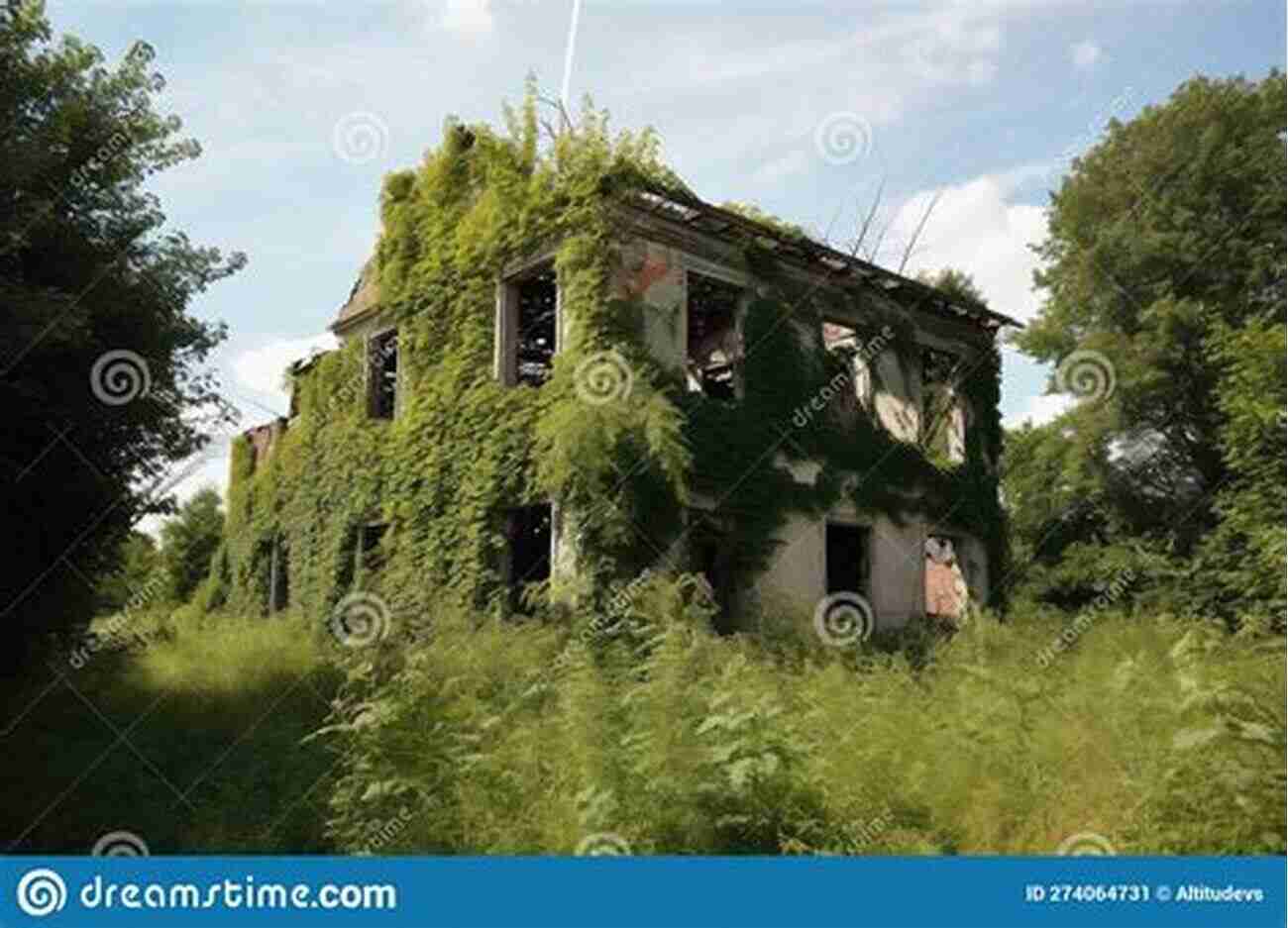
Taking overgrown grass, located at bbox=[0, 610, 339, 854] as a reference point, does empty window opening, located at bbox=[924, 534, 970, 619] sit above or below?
above

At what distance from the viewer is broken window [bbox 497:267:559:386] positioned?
52.7 feet

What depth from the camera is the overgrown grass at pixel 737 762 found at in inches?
242

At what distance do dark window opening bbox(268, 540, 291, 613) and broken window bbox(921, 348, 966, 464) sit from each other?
1373cm

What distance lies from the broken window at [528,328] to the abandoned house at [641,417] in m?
0.05

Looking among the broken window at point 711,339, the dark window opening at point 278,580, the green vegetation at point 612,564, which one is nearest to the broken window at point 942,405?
the green vegetation at point 612,564

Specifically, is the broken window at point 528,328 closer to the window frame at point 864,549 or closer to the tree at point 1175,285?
the window frame at point 864,549

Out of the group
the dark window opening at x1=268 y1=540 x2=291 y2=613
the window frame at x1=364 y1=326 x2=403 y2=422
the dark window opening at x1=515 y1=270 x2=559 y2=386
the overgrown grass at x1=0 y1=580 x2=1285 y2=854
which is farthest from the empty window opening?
the dark window opening at x1=268 y1=540 x2=291 y2=613

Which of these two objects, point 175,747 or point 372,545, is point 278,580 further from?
point 175,747

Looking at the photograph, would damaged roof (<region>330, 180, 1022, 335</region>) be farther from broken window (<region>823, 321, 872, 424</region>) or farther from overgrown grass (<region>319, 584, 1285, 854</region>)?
overgrown grass (<region>319, 584, 1285, 854</region>)

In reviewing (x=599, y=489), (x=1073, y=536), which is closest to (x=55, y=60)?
(x=599, y=489)

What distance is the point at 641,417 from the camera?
13.8 meters

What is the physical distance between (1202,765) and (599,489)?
29.1 feet

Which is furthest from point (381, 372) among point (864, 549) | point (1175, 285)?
point (1175, 285)

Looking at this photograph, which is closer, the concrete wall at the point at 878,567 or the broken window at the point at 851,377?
the concrete wall at the point at 878,567
